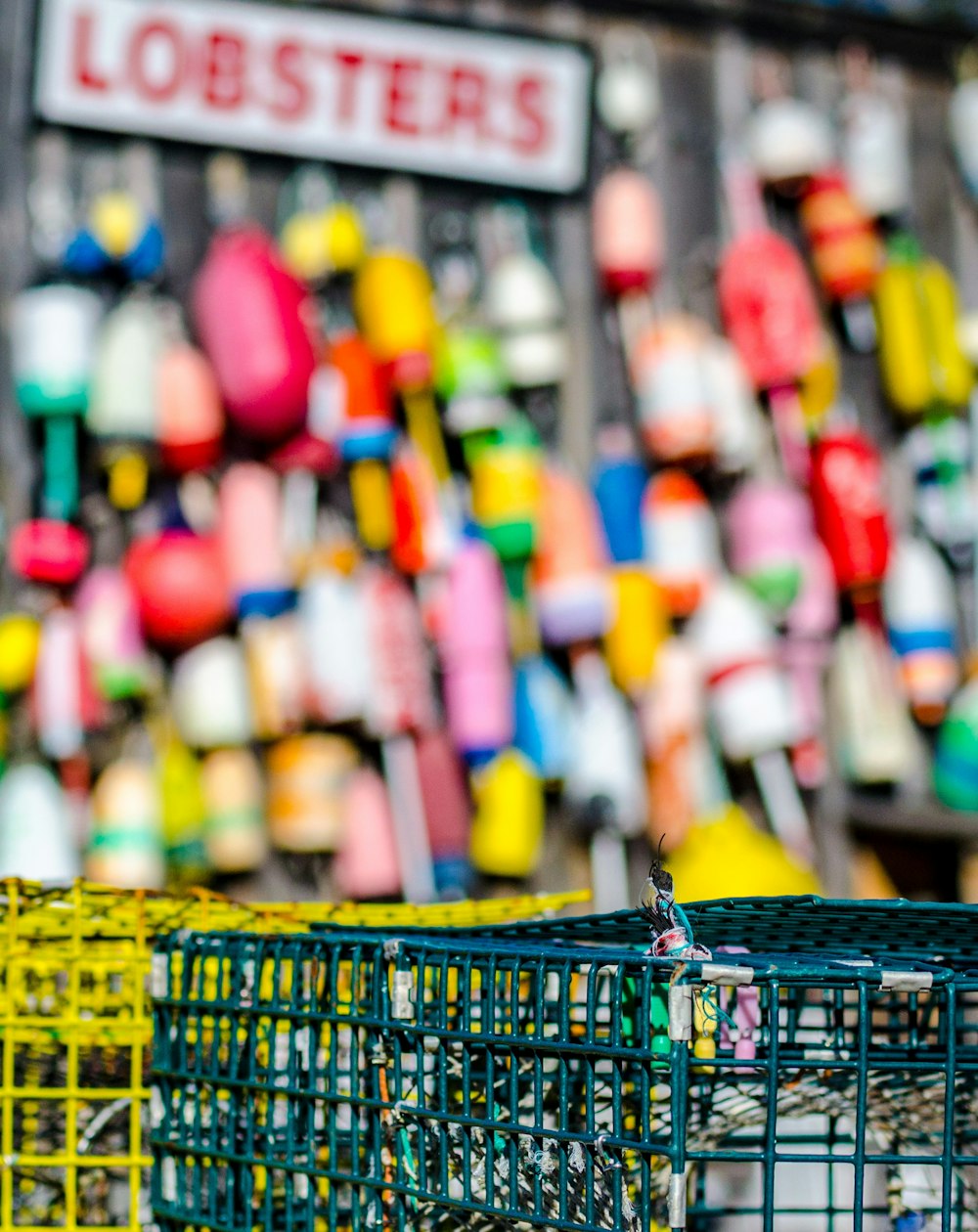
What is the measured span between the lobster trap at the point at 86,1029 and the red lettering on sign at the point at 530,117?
2205 millimetres

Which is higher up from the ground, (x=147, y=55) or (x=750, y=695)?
(x=147, y=55)

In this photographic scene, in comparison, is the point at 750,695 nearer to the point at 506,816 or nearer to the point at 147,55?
the point at 506,816

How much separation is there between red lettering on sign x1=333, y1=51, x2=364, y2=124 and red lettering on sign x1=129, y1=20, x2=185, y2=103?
314 millimetres

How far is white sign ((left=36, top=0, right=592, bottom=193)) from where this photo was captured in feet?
10.8

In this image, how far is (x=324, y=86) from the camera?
135 inches

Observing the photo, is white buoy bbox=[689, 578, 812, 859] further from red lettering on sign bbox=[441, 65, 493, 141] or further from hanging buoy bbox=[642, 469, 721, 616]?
red lettering on sign bbox=[441, 65, 493, 141]

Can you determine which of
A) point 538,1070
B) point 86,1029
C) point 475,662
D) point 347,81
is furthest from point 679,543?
point 538,1070

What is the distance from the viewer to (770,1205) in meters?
0.97

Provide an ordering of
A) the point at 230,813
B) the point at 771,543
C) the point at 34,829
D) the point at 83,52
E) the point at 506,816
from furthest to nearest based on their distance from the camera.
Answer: the point at 771,543
the point at 83,52
the point at 506,816
the point at 230,813
the point at 34,829

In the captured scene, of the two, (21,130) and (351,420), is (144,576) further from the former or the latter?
(21,130)

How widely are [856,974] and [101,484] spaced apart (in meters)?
2.45

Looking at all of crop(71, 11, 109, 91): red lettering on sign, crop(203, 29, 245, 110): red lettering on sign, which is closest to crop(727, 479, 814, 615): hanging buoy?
crop(203, 29, 245, 110): red lettering on sign

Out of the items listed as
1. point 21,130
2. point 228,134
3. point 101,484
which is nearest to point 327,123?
point 228,134

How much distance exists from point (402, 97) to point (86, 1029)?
2488 mm
